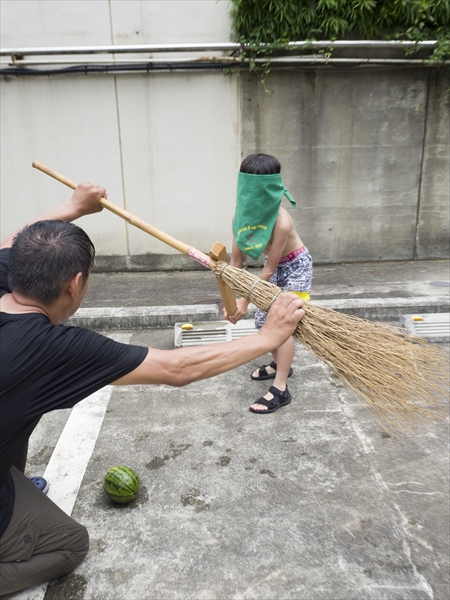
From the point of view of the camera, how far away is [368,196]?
24.3ft

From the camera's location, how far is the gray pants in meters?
2.18

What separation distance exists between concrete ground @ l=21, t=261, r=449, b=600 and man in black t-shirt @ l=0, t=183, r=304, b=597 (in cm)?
24

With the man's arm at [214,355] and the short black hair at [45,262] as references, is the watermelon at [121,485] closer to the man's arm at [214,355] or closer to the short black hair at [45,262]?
the man's arm at [214,355]

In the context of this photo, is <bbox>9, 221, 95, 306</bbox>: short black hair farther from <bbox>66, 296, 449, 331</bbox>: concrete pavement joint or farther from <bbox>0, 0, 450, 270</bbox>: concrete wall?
<bbox>0, 0, 450, 270</bbox>: concrete wall

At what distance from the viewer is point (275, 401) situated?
3.78 meters

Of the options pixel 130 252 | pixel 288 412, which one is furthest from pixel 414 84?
pixel 288 412

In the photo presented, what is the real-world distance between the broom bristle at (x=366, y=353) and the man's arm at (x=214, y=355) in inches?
7.7

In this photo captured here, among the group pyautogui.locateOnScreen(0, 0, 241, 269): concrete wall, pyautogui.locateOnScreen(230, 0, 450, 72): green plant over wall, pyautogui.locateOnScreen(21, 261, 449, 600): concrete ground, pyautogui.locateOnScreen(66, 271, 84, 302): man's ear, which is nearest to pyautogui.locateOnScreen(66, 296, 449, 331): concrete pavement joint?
pyautogui.locateOnScreen(21, 261, 449, 600): concrete ground

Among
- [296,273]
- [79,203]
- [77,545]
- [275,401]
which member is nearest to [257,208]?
[296,273]

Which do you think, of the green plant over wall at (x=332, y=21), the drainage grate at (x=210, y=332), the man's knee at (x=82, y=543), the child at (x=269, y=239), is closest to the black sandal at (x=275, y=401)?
the child at (x=269, y=239)

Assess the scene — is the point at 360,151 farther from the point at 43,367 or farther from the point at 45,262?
the point at 43,367

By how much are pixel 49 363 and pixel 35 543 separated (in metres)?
0.96

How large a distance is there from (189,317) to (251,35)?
3840 mm

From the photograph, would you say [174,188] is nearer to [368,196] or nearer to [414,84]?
[368,196]
